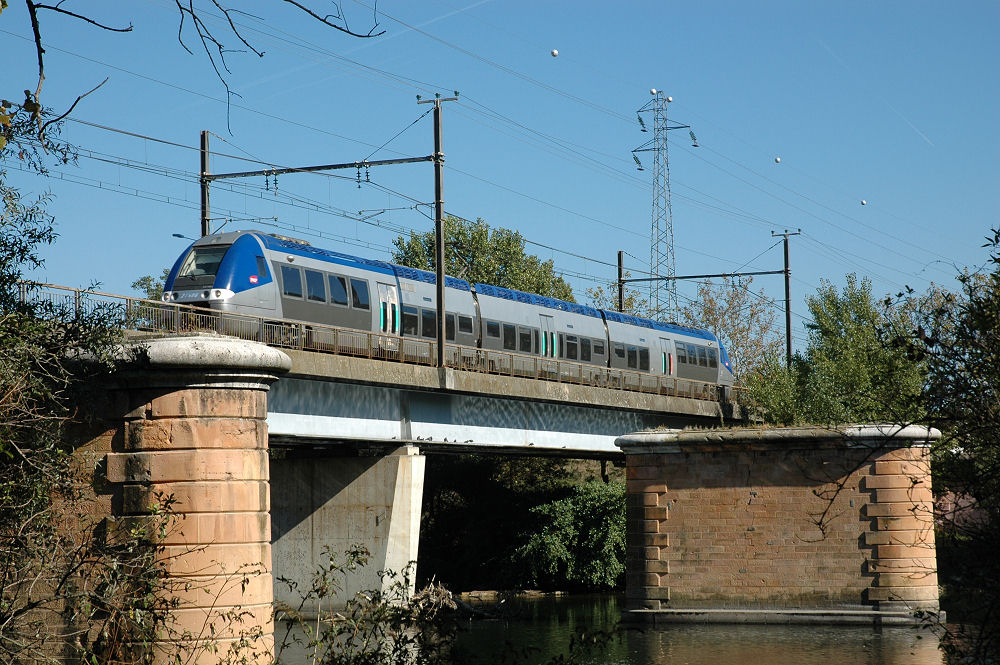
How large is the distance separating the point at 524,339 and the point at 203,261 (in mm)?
13431

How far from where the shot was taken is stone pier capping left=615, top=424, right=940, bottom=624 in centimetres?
2667

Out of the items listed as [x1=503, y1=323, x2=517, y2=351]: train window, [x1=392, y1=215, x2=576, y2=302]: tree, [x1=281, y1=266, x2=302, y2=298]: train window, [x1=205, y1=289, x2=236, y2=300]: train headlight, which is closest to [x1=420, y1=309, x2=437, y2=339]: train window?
[x1=503, y1=323, x2=517, y2=351]: train window

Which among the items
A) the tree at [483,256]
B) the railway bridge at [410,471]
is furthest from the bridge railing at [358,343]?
the tree at [483,256]

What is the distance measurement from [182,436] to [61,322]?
1892 millimetres

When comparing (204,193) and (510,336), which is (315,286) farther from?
(510,336)

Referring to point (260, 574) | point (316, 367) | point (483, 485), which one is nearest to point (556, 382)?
point (316, 367)

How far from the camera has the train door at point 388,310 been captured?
3203cm

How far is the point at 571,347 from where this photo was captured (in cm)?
4228

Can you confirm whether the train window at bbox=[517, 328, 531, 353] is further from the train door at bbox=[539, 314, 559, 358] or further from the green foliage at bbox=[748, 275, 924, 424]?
the green foliage at bbox=[748, 275, 924, 424]

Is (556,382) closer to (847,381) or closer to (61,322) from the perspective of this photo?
(847,381)

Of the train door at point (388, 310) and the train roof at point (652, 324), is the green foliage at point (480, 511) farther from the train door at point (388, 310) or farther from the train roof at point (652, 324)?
the train door at point (388, 310)

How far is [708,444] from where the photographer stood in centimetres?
2828

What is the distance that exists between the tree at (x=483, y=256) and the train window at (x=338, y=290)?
4450cm

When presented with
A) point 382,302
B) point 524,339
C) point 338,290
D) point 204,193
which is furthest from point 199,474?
point 524,339
